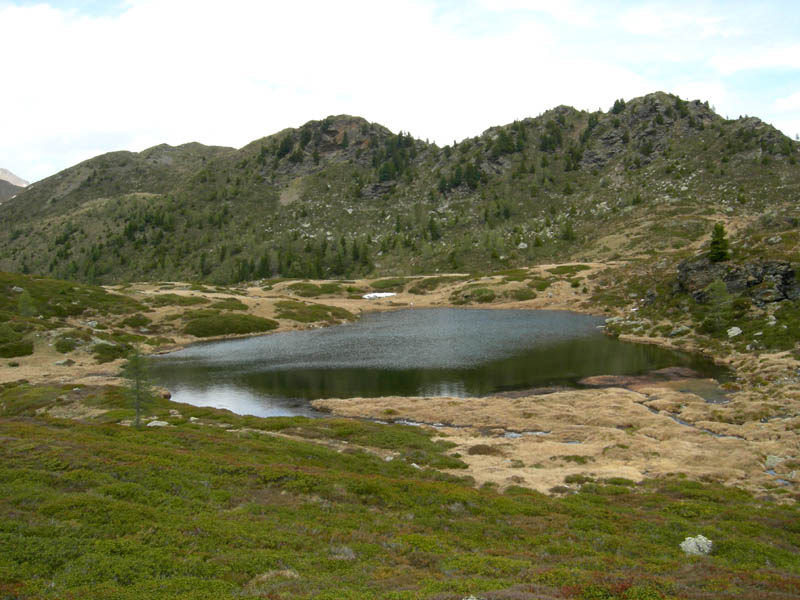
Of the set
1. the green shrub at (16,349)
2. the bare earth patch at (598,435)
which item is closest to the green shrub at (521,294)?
the bare earth patch at (598,435)

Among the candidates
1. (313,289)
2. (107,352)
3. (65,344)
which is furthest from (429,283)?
(65,344)

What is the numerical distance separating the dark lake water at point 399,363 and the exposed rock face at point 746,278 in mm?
17135

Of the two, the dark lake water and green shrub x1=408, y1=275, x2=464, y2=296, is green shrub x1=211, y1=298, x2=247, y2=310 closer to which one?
the dark lake water

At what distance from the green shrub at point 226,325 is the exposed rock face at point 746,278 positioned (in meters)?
97.2

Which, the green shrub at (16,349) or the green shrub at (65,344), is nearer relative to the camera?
the green shrub at (16,349)

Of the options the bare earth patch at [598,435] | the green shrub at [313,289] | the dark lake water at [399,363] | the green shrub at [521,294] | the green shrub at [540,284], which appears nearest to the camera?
the bare earth patch at [598,435]

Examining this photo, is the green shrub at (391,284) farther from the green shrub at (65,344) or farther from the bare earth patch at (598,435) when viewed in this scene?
the bare earth patch at (598,435)

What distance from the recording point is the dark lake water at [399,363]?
65.5 m

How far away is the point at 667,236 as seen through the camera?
166 metres

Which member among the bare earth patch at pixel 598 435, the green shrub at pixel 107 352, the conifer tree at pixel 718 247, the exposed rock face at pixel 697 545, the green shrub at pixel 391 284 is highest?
the conifer tree at pixel 718 247

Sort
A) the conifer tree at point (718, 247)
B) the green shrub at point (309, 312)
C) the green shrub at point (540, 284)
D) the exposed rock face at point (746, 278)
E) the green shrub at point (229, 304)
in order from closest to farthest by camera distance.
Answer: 1. the exposed rock face at point (746, 278)
2. the conifer tree at point (718, 247)
3. the green shrub at point (309, 312)
4. the green shrub at point (229, 304)
5. the green shrub at point (540, 284)

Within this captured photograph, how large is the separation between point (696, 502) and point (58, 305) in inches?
5126

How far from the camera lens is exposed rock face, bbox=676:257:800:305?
74.2 m

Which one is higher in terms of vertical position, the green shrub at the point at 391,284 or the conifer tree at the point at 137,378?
the green shrub at the point at 391,284
